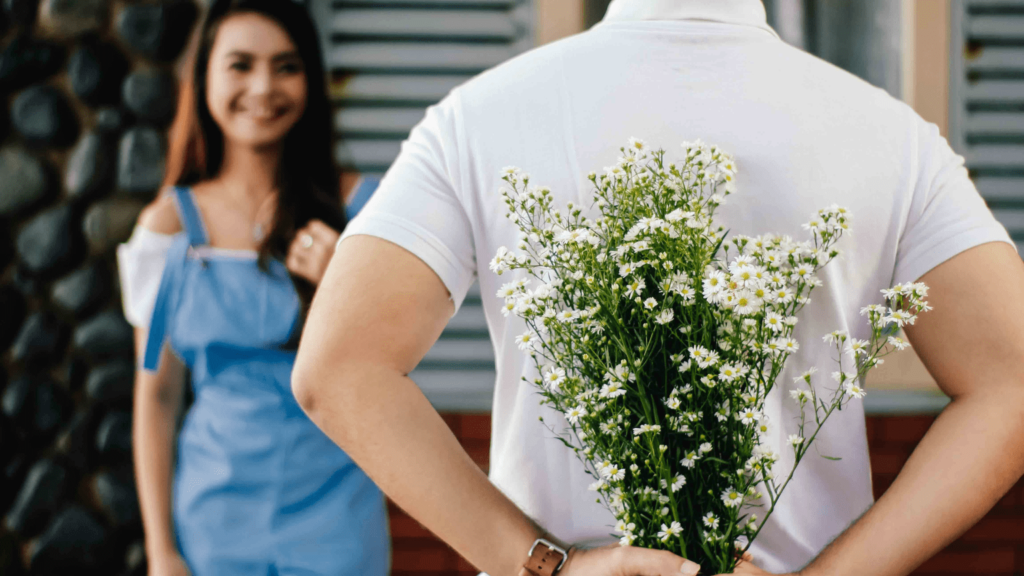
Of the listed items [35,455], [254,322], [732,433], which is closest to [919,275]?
[732,433]

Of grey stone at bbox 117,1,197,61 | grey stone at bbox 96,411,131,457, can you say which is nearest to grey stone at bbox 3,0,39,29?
grey stone at bbox 117,1,197,61

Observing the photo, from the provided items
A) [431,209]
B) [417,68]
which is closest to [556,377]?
[431,209]

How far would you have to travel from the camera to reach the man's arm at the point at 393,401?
2.90 feet

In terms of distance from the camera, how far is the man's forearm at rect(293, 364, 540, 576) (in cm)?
89

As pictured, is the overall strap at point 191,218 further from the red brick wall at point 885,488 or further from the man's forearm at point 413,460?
the man's forearm at point 413,460

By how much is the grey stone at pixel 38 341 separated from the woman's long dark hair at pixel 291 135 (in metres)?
1.01

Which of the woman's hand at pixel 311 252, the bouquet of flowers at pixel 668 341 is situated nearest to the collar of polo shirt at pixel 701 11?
the bouquet of flowers at pixel 668 341

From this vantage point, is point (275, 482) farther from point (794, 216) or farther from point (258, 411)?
point (794, 216)

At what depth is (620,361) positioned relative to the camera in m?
0.79

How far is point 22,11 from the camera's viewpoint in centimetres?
278

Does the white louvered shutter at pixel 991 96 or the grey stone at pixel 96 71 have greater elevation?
the grey stone at pixel 96 71

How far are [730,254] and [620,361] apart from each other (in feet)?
0.73

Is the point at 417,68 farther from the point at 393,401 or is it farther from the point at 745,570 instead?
the point at 745,570

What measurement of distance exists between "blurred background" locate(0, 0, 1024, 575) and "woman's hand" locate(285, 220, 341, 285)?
31.8 inches
